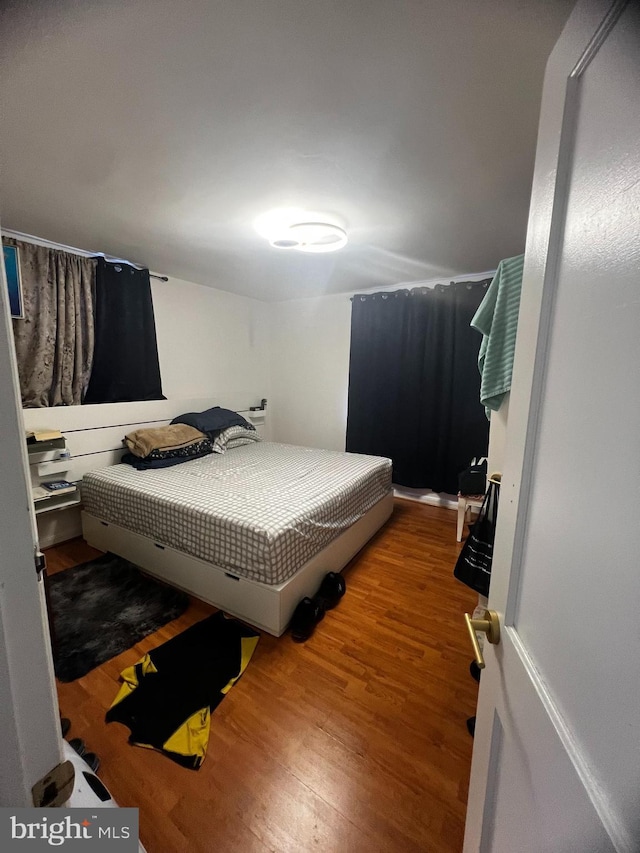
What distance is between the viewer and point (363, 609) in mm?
2047

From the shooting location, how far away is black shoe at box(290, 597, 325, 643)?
1801mm

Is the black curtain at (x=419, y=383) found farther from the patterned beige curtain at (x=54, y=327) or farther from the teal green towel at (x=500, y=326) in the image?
the patterned beige curtain at (x=54, y=327)

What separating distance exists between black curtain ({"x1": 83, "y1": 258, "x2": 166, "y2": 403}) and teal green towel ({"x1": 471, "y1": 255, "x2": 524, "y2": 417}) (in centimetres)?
294

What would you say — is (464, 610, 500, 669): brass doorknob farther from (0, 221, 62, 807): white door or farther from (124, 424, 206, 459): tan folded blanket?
(124, 424, 206, 459): tan folded blanket

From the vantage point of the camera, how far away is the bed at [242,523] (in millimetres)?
1799

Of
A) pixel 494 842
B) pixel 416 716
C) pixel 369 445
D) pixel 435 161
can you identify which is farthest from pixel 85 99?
pixel 369 445

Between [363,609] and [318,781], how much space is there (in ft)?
3.01

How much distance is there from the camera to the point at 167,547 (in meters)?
2.16

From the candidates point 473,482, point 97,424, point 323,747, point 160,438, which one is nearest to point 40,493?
point 97,424

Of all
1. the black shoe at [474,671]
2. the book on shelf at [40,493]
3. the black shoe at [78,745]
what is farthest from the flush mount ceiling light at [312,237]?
the black shoe at [78,745]

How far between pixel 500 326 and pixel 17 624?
5.03ft

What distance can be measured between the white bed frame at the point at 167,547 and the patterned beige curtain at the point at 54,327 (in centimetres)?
17

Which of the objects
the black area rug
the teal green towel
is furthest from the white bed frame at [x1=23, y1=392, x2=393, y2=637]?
the teal green towel

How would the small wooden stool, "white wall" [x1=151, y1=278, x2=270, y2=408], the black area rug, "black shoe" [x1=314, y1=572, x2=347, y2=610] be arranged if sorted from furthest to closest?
"white wall" [x1=151, y1=278, x2=270, y2=408] → the small wooden stool → "black shoe" [x1=314, y1=572, x2=347, y2=610] → the black area rug
